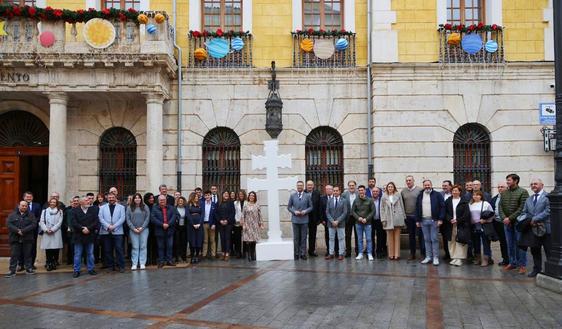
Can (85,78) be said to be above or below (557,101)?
above

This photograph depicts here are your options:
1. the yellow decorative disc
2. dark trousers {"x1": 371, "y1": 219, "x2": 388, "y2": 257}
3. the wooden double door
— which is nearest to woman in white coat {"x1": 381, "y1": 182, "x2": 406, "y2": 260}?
dark trousers {"x1": 371, "y1": 219, "x2": 388, "y2": 257}

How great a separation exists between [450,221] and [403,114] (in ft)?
14.1

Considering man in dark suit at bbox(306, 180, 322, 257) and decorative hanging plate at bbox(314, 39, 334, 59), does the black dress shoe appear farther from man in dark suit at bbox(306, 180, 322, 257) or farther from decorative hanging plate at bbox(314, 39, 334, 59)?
decorative hanging plate at bbox(314, 39, 334, 59)

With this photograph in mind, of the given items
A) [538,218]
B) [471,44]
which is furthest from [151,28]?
[538,218]

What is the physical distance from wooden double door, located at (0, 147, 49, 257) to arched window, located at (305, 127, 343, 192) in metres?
8.02

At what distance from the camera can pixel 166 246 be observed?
12.5m

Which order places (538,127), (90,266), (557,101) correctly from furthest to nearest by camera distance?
(538,127) → (90,266) → (557,101)

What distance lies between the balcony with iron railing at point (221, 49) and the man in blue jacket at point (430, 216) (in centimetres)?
679

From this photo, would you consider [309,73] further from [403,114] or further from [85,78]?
[85,78]

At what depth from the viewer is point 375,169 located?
15102 millimetres

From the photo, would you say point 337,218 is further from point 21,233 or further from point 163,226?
point 21,233

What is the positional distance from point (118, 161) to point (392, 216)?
27.9 ft

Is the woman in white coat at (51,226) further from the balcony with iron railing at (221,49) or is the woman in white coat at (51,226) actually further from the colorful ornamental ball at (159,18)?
the balcony with iron railing at (221,49)

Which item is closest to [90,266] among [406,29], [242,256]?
[242,256]
